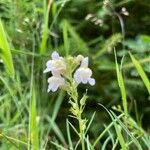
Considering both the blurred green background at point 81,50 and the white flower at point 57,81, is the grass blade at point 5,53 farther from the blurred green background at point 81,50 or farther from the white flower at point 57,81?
the blurred green background at point 81,50

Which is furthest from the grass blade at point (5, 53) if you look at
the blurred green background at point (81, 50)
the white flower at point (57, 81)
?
the blurred green background at point (81, 50)

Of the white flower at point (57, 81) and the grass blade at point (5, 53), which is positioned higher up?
the grass blade at point (5, 53)

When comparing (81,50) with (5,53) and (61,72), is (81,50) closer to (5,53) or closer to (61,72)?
(5,53)

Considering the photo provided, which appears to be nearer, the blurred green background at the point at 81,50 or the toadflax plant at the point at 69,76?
the toadflax plant at the point at 69,76

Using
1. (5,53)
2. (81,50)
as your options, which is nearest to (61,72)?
(5,53)

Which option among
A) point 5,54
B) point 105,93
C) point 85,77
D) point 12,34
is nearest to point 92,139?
point 105,93

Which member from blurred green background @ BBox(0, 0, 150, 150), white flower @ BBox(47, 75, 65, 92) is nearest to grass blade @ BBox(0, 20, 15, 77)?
white flower @ BBox(47, 75, 65, 92)

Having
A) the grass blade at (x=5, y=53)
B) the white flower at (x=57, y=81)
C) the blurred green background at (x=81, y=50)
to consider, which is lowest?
the blurred green background at (x=81, y=50)

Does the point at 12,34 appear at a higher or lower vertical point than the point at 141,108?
higher

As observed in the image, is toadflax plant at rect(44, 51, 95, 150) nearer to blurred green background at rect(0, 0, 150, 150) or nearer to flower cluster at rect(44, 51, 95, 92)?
flower cluster at rect(44, 51, 95, 92)

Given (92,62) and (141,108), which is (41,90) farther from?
(141,108)

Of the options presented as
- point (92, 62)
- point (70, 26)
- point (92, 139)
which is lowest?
point (92, 139)
